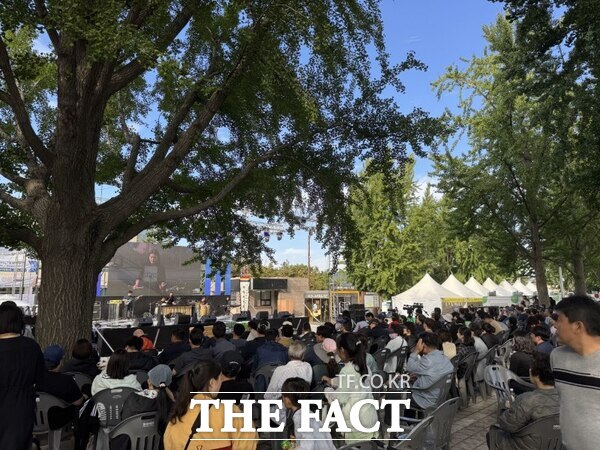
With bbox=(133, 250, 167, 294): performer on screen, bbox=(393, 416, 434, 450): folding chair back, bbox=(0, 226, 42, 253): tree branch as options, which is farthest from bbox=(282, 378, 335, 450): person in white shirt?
bbox=(133, 250, 167, 294): performer on screen

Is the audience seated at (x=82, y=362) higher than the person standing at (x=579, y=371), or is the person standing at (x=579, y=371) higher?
the person standing at (x=579, y=371)

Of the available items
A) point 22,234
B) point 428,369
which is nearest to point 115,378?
point 428,369

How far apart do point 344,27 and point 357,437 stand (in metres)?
7.26

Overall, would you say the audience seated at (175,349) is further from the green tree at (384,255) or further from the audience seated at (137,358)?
the green tree at (384,255)

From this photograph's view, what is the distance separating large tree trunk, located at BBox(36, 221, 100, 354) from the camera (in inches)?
265

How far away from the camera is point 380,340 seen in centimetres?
919

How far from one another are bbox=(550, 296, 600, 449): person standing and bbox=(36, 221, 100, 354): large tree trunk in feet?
22.2

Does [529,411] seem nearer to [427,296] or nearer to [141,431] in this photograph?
[141,431]

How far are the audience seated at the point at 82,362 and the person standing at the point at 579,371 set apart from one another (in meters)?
5.11

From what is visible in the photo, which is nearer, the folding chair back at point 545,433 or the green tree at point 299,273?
the folding chair back at point 545,433

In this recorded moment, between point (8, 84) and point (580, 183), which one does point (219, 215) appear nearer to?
→ point (8, 84)

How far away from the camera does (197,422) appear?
8.41 feet

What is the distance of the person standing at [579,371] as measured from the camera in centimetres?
229

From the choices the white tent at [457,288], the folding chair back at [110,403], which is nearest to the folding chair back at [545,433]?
the folding chair back at [110,403]
